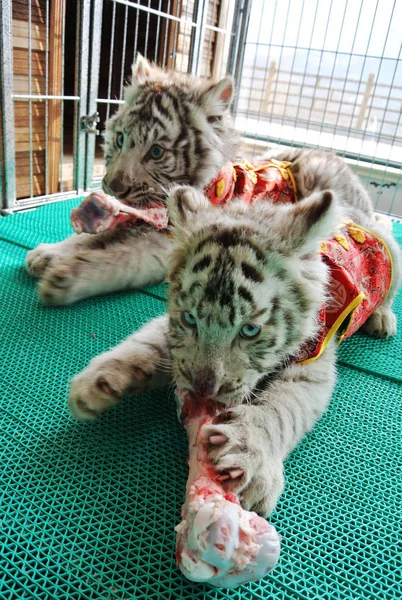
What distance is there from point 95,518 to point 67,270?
46.7 inches

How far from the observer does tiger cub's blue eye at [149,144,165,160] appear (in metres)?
2.56

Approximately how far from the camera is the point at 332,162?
317 centimetres

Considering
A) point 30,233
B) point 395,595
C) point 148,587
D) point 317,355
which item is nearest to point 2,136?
point 30,233

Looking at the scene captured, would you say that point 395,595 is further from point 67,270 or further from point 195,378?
point 67,270

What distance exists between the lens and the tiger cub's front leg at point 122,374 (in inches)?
51.0

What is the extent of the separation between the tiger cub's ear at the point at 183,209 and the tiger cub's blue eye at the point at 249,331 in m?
0.37

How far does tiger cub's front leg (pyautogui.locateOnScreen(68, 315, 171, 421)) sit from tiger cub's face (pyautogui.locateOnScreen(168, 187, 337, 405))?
5.7 inches

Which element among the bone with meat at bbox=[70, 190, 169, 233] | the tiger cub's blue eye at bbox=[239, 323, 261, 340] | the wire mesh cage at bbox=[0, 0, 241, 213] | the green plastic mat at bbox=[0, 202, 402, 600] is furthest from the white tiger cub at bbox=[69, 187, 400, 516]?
the wire mesh cage at bbox=[0, 0, 241, 213]

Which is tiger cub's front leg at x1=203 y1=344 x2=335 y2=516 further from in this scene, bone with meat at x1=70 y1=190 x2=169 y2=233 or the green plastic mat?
bone with meat at x1=70 y1=190 x2=169 y2=233

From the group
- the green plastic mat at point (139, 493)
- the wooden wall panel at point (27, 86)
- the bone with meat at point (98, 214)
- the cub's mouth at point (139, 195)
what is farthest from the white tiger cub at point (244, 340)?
the wooden wall panel at point (27, 86)

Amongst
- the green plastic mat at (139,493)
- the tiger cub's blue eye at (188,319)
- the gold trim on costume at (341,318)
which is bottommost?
the green plastic mat at (139,493)

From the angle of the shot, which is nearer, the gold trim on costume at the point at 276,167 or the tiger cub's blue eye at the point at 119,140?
the tiger cub's blue eye at the point at 119,140

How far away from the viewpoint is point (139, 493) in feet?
3.92

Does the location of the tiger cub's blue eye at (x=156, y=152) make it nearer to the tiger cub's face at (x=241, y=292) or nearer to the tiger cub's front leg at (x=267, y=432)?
the tiger cub's face at (x=241, y=292)
